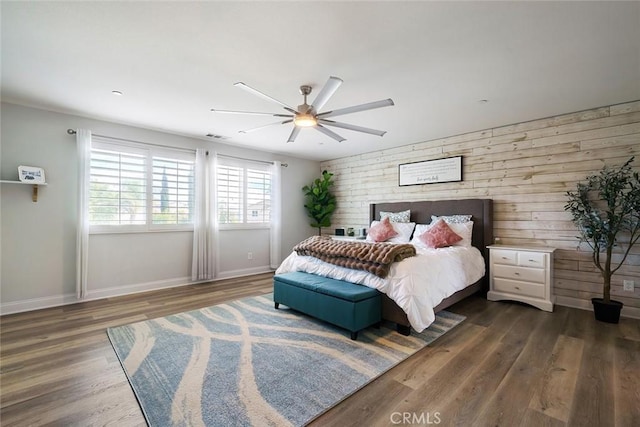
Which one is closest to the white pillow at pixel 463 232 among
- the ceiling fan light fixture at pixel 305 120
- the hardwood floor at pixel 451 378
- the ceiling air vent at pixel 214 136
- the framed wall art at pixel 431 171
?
the framed wall art at pixel 431 171

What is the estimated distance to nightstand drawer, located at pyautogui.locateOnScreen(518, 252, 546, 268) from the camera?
11.4 ft

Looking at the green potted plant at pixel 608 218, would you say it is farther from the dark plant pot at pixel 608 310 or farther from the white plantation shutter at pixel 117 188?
the white plantation shutter at pixel 117 188

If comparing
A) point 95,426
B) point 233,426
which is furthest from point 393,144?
point 95,426

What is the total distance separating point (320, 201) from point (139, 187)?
3.56 meters

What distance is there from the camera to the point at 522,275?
3.63 m

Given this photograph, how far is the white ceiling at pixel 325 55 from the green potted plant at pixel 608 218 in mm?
949

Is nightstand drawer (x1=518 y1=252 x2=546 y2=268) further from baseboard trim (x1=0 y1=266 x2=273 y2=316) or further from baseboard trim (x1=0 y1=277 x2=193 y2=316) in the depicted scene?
baseboard trim (x1=0 y1=277 x2=193 y2=316)

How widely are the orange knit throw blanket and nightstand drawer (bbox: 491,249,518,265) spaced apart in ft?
5.06

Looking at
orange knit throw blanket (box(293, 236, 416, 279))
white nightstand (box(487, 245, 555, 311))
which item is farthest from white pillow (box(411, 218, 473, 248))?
orange knit throw blanket (box(293, 236, 416, 279))

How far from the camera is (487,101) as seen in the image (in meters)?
3.29

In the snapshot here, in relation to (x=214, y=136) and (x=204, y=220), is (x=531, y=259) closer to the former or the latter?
(x=204, y=220)

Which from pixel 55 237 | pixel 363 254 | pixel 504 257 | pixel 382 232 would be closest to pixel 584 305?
pixel 504 257

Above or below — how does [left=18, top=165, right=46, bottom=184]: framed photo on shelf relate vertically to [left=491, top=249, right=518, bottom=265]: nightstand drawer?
above

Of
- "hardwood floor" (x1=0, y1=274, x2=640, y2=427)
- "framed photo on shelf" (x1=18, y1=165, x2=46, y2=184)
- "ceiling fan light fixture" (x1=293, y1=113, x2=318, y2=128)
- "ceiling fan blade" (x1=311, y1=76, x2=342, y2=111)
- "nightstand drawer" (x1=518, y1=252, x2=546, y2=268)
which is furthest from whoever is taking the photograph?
"nightstand drawer" (x1=518, y1=252, x2=546, y2=268)
